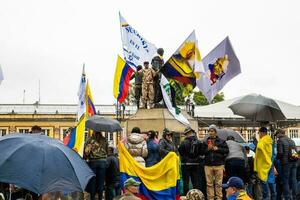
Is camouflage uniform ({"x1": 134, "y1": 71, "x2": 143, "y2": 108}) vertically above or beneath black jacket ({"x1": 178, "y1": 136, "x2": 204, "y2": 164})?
above

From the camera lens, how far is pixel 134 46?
67.8 feet

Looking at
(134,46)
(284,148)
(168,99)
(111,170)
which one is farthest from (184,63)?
(111,170)

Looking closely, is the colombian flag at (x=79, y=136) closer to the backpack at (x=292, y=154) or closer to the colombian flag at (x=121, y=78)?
the backpack at (x=292, y=154)

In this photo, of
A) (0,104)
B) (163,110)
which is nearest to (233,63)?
(163,110)

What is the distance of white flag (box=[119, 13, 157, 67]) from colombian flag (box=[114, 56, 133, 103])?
123 centimetres

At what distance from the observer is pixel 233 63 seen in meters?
17.0

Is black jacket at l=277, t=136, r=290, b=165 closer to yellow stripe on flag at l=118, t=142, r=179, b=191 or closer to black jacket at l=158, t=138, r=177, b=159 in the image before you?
black jacket at l=158, t=138, r=177, b=159

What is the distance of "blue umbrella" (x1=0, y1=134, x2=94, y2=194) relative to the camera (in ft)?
21.9

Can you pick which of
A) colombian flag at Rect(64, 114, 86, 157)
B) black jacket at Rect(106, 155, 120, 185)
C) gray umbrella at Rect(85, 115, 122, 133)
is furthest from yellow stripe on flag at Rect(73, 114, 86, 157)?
black jacket at Rect(106, 155, 120, 185)

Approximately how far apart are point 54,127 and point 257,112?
47.2 metres

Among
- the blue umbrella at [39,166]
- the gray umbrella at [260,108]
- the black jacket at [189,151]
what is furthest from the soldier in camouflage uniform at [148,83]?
the blue umbrella at [39,166]

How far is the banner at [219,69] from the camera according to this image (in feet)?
55.0

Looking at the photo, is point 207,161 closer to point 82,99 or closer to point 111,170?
point 111,170

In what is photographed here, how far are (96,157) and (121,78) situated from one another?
1047cm
